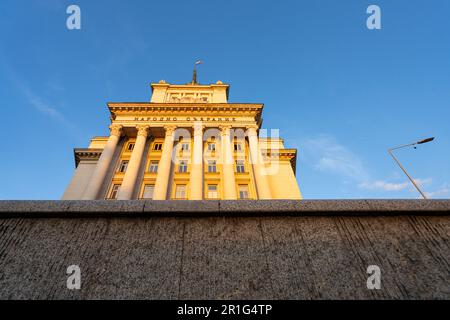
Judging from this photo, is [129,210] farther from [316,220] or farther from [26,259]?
[316,220]

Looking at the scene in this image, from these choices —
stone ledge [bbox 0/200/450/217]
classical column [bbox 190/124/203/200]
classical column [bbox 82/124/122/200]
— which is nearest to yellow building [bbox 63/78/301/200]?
classical column [bbox 82/124/122/200]

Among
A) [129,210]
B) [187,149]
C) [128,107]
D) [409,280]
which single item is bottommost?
[409,280]

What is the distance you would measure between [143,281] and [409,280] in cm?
306

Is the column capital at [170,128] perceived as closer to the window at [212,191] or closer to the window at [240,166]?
the window at [212,191]

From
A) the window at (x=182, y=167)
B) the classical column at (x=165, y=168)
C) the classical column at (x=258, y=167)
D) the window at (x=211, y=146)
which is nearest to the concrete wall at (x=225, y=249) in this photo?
the classical column at (x=165, y=168)

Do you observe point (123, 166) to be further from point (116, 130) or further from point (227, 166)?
point (227, 166)

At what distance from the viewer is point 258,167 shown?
90.7ft

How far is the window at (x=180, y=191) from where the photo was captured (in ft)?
84.9

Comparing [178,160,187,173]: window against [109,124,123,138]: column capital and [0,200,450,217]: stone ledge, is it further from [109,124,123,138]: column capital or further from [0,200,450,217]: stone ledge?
[0,200,450,217]: stone ledge

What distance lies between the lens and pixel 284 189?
28.3 meters

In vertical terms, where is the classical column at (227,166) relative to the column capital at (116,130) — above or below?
below

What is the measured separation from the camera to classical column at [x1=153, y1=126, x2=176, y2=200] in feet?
78.2

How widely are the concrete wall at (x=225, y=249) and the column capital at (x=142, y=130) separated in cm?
2788
